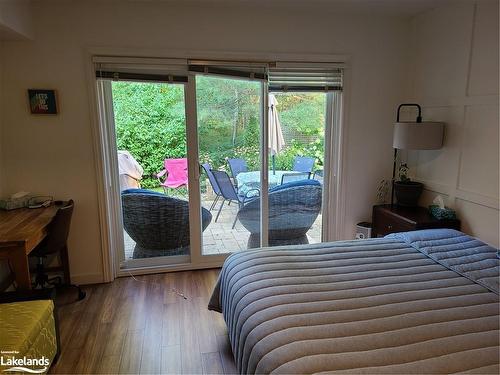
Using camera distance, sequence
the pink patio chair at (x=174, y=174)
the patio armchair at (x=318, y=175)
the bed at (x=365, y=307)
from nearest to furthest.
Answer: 1. the bed at (x=365, y=307)
2. the pink patio chair at (x=174, y=174)
3. the patio armchair at (x=318, y=175)

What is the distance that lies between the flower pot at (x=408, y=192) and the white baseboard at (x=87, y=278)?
2.90m

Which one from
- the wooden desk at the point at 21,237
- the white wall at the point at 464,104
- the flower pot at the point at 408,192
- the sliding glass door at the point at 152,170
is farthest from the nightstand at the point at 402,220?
the wooden desk at the point at 21,237

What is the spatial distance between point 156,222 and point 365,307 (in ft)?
7.56

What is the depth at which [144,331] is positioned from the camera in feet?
8.04

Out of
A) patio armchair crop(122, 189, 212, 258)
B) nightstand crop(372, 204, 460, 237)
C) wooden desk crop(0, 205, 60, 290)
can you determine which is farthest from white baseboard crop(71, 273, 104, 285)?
nightstand crop(372, 204, 460, 237)

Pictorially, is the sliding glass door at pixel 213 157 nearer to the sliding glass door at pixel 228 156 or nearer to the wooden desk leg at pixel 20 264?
the sliding glass door at pixel 228 156

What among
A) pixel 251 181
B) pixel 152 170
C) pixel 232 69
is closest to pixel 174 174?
pixel 152 170

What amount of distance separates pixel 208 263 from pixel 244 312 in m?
1.87

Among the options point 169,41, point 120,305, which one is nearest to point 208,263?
point 120,305

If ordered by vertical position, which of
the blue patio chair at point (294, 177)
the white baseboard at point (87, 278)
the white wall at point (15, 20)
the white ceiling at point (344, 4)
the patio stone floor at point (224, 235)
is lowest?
the white baseboard at point (87, 278)

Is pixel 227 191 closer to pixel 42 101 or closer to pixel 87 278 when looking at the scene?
pixel 87 278

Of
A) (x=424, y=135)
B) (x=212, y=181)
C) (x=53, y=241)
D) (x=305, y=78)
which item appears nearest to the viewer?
(x=53, y=241)

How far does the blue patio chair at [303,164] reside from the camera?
3557 millimetres

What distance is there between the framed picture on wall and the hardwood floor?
1.57 meters
